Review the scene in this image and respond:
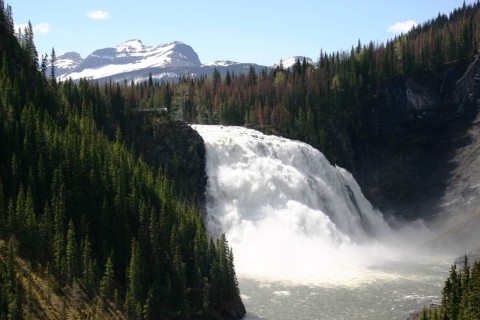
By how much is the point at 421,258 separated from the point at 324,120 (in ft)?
175

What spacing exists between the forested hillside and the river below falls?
5.69 metres

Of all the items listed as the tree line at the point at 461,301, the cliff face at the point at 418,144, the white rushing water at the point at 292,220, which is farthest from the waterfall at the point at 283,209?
the tree line at the point at 461,301

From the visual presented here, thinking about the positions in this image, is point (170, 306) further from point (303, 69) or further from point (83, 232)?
point (303, 69)

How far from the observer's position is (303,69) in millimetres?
187250

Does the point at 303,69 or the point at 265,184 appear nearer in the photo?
the point at 265,184

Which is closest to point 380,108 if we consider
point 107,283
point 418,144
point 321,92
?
point 418,144

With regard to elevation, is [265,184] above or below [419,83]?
below

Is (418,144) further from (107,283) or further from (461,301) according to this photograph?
(107,283)

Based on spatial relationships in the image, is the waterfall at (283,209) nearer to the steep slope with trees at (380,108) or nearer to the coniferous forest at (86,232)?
the coniferous forest at (86,232)

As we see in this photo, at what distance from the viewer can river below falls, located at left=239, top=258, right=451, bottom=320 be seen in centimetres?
6888

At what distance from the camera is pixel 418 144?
146 m

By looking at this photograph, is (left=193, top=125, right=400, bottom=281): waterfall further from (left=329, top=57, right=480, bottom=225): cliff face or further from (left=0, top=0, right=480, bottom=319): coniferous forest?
(left=329, top=57, right=480, bottom=225): cliff face

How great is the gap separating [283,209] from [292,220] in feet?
9.93

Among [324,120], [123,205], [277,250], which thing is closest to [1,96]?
[123,205]
